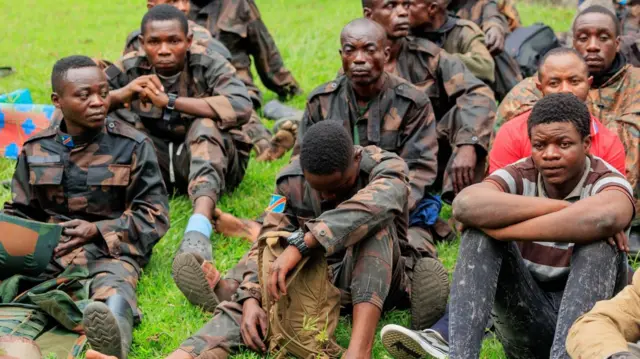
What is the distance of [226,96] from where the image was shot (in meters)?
7.44

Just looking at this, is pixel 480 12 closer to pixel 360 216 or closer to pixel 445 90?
pixel 445 90

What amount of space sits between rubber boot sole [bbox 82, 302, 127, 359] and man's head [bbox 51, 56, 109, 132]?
4.73 ft

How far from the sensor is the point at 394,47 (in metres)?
7.43

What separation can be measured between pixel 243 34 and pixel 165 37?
2.11m

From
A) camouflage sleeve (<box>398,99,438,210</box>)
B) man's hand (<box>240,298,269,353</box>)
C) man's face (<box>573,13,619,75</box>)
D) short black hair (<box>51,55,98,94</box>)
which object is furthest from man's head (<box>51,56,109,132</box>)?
man's face (<box>573,13,619,75</box>)

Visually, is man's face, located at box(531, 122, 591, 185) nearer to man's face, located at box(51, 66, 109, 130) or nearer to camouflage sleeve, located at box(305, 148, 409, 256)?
camouflage sleeve, located at box(305, 148, 409, 256)

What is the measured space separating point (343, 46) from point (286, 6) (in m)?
7.16

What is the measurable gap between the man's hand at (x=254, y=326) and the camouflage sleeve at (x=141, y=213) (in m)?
1.07

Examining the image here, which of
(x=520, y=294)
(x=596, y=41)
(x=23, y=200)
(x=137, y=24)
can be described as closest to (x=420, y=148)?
(x=596, y=41)

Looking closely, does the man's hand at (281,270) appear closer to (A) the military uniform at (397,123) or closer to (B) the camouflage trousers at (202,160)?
(A) the military uniform at (397,123)

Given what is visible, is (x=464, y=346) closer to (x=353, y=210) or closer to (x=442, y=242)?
(x=353, y=210)

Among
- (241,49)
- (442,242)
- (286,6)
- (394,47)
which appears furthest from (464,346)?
(286,6)

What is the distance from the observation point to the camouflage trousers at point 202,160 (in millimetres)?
7113

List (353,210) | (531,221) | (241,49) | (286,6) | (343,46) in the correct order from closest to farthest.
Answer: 1. (531,221)
2. (353,210)
3. (343,46)
4. (241,49)
5. (286,6)
